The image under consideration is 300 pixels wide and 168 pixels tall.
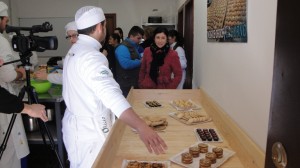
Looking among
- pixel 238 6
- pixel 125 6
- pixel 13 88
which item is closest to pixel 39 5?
pixel 125 6

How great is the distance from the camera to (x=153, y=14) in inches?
235

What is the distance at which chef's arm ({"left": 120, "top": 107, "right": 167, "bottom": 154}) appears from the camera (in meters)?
0.97

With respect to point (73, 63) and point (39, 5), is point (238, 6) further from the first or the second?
point (39, 5)

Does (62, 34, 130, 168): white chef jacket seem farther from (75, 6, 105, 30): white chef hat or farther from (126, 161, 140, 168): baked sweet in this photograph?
(126, 161, 140, 168): baked sweet

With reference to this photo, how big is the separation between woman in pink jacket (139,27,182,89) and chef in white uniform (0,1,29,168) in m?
1.07

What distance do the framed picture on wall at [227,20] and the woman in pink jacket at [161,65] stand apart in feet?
1.90

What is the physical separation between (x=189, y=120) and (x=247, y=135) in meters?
0.52

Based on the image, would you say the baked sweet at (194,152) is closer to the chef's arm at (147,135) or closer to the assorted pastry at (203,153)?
the assorted pastry at (203,153)

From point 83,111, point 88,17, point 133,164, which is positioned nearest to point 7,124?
point 83,111

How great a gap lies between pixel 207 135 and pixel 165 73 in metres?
1.08

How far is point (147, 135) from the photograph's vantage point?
3.22ft

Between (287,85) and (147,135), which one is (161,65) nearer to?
(147,135)

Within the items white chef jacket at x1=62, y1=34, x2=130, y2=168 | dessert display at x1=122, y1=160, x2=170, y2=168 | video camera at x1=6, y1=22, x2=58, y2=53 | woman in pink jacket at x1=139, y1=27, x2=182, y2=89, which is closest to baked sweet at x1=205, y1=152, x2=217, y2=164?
dessert display at x1=122, y1=160, x2=170, y2=168

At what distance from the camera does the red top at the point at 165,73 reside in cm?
241
